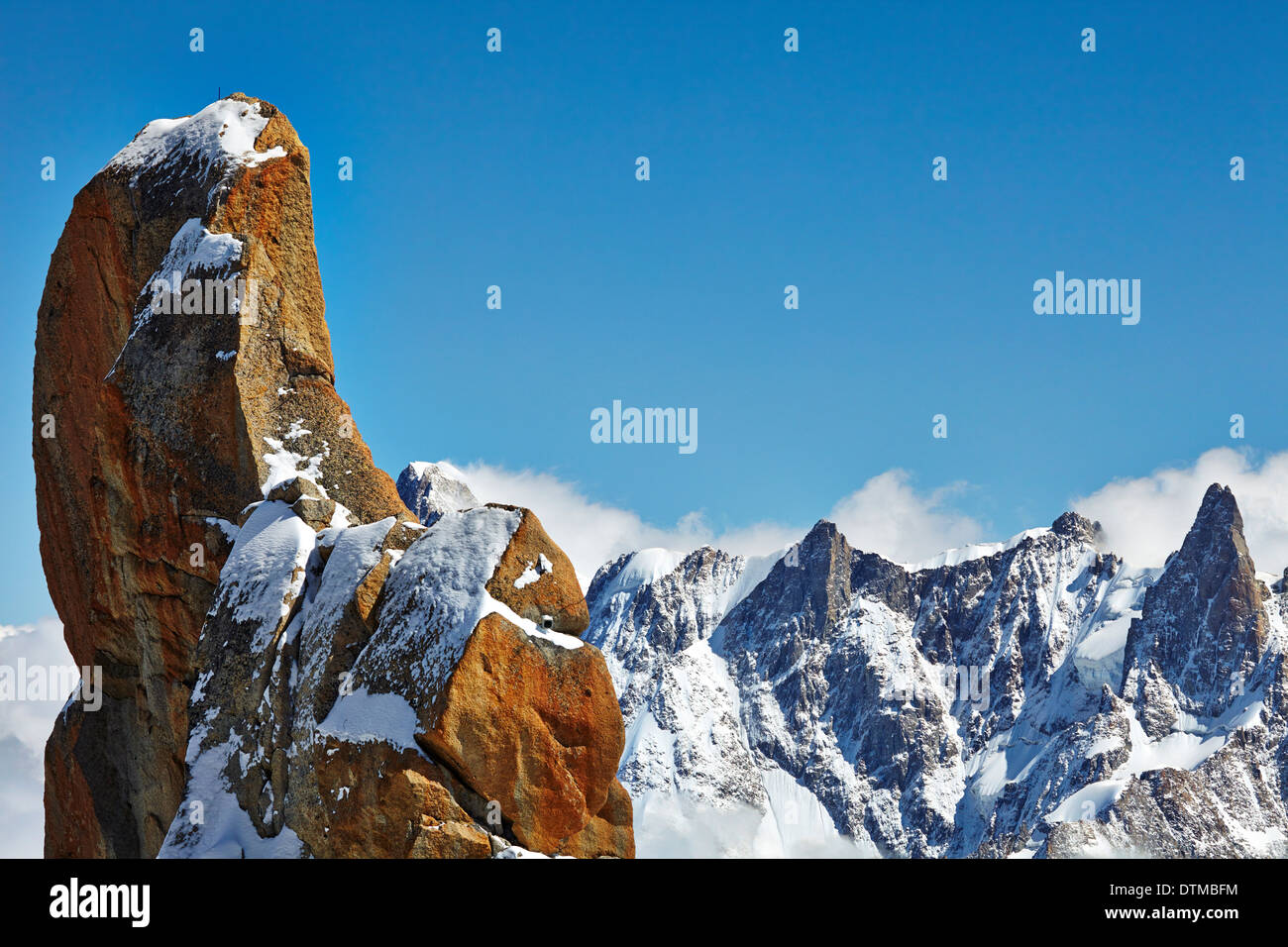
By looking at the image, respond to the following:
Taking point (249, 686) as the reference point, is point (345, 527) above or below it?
above

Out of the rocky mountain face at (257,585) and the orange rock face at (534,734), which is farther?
the rocky mountain face at (257,585)

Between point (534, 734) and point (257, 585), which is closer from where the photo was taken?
point (534, 734)

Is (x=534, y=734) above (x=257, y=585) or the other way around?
the other way around

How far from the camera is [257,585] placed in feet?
85.9

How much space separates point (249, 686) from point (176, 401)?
316 inches

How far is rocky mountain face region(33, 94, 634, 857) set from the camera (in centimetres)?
2347

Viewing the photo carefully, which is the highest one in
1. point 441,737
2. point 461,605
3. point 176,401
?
point 176,401

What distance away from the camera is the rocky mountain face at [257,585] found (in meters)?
23.5

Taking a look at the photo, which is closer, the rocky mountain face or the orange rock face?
the orange rock face
